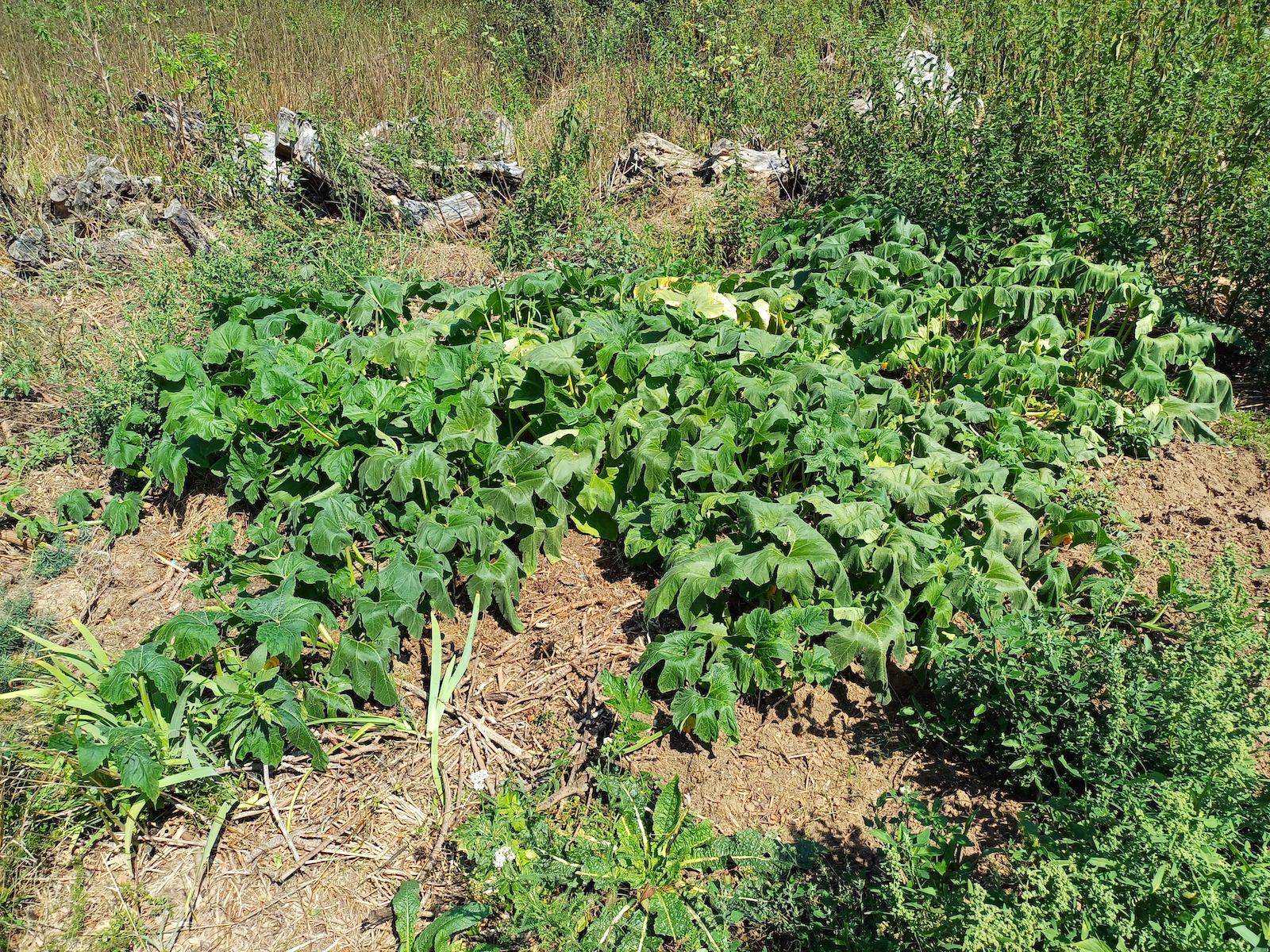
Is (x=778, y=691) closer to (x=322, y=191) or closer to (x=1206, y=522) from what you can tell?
(x=1206, y=522)

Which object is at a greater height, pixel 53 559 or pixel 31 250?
pixel 31 250

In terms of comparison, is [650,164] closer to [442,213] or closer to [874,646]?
[442,213]

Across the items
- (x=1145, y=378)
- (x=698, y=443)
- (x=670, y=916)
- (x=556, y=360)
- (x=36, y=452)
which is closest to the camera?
(x=670, y=916)

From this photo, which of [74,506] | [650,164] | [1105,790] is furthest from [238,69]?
[1105,790]

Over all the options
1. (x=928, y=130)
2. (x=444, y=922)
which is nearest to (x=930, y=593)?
(x=444, y=922)

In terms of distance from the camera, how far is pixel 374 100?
846cm

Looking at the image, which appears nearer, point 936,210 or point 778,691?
point 778,691

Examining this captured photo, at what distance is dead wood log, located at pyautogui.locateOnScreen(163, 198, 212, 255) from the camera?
6.45 m

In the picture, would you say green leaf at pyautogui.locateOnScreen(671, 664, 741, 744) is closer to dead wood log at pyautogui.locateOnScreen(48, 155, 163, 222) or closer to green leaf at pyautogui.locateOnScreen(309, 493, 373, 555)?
green leaf at pyautogui.locateOnScreen(309, 493, 373, 555)

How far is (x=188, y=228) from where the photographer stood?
648 centimetres

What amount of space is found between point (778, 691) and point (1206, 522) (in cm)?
200

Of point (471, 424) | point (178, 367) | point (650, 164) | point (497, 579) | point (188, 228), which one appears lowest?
point (497, 579)

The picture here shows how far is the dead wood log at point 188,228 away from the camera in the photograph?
645 cm

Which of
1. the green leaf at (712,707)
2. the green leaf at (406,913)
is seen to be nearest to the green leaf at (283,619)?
the green leaf at (406,913)
